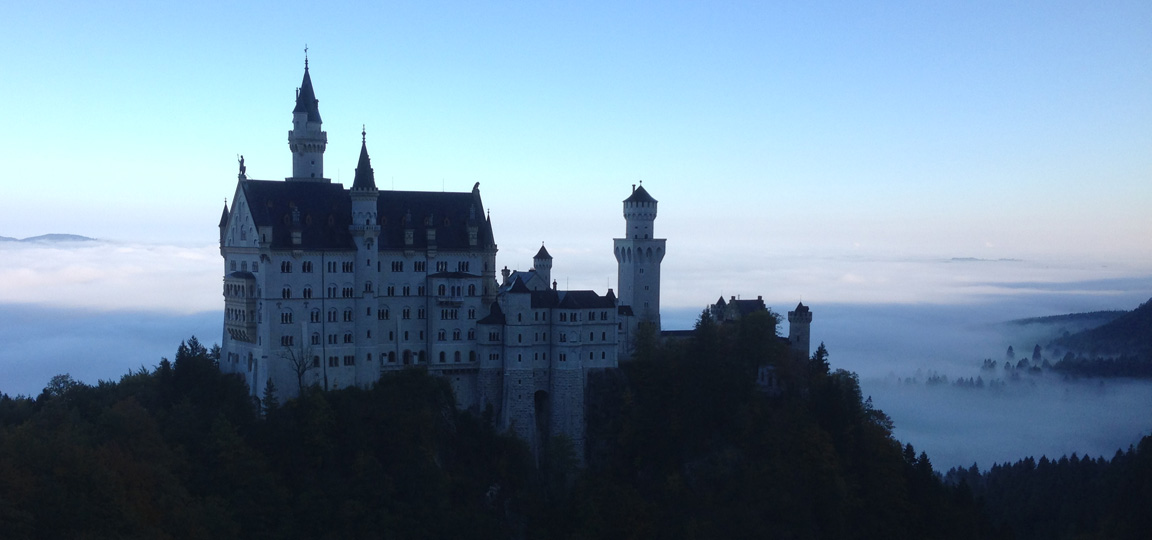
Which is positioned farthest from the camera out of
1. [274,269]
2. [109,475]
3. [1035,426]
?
[1035,426]

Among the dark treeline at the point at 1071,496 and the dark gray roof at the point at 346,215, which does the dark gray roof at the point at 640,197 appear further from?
the dark treeline at the point at 1071,496

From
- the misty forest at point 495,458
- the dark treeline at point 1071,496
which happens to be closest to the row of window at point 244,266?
the misty forest at point 495,458

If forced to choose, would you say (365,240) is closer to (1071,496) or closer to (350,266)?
(350,266)

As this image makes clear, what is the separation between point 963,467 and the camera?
12950 centimetres

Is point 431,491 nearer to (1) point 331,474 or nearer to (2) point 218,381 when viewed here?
(1) point 331,474

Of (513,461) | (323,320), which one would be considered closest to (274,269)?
(323,320)

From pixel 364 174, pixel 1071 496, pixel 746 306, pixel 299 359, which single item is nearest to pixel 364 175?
pixel 364 174

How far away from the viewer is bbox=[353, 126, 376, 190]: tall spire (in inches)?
2625

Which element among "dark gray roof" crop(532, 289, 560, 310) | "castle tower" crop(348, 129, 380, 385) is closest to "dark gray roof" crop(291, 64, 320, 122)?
"castle tower" crop(348, 129, 380, 385)

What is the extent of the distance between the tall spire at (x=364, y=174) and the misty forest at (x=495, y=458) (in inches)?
476

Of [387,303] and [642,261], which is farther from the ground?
[642,261]

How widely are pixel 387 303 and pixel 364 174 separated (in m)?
8.26

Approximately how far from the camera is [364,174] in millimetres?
67000

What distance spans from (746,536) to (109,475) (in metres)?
36.5
